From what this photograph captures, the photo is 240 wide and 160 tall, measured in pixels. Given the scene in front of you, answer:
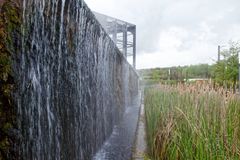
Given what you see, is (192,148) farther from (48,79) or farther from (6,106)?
(6,106)

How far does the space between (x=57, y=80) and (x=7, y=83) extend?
0.77m

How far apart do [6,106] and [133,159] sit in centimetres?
225

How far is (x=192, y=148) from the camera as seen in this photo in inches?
93.0

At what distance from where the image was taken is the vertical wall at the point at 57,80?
5.24ft

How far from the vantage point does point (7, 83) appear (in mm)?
1408

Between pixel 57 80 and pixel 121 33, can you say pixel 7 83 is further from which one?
pixel 121 33

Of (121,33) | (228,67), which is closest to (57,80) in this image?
(228,67)

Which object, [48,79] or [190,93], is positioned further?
[190,93]

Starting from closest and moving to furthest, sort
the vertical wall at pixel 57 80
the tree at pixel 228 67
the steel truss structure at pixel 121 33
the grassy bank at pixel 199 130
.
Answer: the vertical wall at pixel 57 80 → the grassy bank at pixel 199 130 → the tree at pixel 228 67 → the steel truss structure at pixel 121 33

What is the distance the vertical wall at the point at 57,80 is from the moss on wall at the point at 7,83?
0.15ft

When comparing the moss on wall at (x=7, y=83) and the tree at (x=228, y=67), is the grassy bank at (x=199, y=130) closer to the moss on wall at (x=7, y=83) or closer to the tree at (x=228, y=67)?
the moss on wall at (x=7, y=83)

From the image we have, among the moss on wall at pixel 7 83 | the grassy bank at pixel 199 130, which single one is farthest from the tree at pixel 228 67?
the moss on wall at pixel 7 83

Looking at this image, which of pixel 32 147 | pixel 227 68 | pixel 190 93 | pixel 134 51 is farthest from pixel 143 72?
pixel 32 147

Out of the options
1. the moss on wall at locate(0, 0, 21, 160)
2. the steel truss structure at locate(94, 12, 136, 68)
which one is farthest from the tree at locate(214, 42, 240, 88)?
the moss on wall at locate(0, 0, 21, 160)
